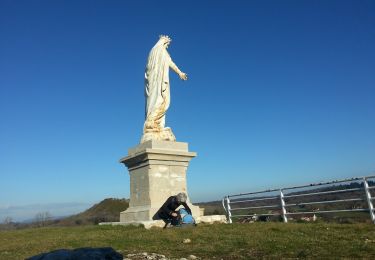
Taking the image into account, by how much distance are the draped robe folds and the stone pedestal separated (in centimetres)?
59

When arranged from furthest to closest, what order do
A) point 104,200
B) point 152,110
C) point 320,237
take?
point 104,200 → point 152,110 → point 320,237

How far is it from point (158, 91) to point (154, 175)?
2.97 metres

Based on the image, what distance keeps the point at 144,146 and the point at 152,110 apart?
1.44 m

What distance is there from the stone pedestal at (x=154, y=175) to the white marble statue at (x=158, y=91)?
0.59 meters

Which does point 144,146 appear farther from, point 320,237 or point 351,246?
point 351,246

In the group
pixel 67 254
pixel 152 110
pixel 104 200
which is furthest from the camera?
pixel 104 200

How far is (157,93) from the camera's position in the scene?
13.6 m

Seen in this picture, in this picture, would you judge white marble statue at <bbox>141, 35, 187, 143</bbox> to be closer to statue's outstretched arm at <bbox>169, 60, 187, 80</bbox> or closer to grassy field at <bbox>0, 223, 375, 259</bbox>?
statue's outstretched arm at <bbox>169, 60, 187, 80</bbox>

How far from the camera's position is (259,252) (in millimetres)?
6473

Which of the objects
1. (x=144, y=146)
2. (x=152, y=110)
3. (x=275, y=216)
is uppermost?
(x=152, y=110)

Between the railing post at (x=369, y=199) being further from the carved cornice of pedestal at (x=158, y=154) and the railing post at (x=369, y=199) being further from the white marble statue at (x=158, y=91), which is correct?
the white marble statue at (x=158, y=91)

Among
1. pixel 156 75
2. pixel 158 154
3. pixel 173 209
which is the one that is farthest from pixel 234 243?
pixel 156 75

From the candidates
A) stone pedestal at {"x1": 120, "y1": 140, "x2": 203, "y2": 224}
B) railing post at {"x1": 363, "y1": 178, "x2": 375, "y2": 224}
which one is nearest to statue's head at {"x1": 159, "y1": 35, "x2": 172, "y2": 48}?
stone pedestal at {"x1": 120, "y1": 140, "x2": 203, "y2": 224}

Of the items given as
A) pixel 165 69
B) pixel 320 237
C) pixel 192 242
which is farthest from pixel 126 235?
pixel 165 69
